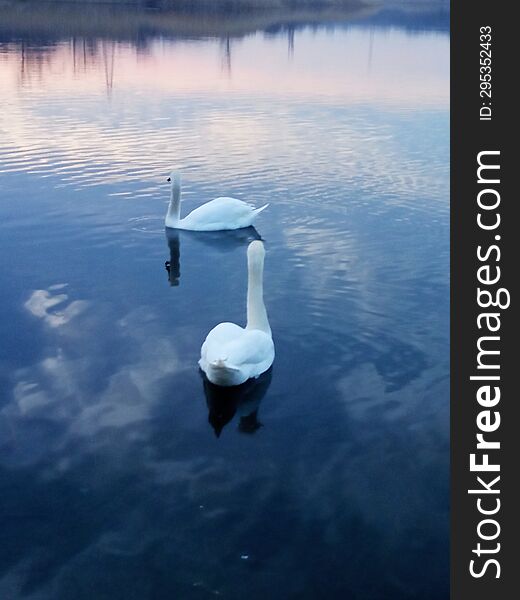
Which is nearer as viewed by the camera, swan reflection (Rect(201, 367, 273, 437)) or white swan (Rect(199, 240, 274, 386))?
swan reflection (Rect(201, 367, 273, 437))

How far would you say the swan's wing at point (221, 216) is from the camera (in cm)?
1362

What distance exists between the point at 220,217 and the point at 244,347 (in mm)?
5866

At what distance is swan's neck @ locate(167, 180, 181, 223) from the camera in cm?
1370

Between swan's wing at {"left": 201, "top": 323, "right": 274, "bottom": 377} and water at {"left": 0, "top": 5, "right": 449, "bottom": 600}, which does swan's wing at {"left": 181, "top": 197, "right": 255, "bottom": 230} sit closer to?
water at {"left": 0, "top": 5, "right": 449, "bottom": 600}

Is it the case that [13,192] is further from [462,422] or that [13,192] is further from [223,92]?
[223,92]

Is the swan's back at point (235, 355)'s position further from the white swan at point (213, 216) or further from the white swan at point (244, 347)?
the white swan at point (213, 216)

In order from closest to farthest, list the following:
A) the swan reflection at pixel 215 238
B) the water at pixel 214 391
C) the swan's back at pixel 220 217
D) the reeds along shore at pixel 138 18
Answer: the water at pixel 214 391
the swan reflection at pixel 215 238
the swan's back at pixel 220 217
the reeds along shore at pixel 138 18

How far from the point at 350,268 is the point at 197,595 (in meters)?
6.98

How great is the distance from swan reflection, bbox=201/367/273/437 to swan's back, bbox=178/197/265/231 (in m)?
5.56

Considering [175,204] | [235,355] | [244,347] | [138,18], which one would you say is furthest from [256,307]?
[138,18]

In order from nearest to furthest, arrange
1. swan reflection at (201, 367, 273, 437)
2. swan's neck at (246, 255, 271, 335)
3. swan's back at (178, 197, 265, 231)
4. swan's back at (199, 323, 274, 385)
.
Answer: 1. swan reflection at (201, 367, 273, 437)
2. swan's back at (199, 323, 274, 385)
3. swan's neck at (246, 255, 271, 335)
4. swan's back at (178, 197, 265, 231)

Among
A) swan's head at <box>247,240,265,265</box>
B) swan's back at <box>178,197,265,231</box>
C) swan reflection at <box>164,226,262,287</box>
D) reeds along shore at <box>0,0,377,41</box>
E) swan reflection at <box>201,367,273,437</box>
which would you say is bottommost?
swan reflection at <box>201,367,273,437</box>

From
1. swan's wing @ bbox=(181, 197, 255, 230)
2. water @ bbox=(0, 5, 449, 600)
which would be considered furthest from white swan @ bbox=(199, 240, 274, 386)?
swan's wing @ bbox=(181, 197, 255, 230)

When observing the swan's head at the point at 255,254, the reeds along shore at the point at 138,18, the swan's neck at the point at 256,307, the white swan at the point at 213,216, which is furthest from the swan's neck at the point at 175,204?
the reeds along shore at the point at 138,18
